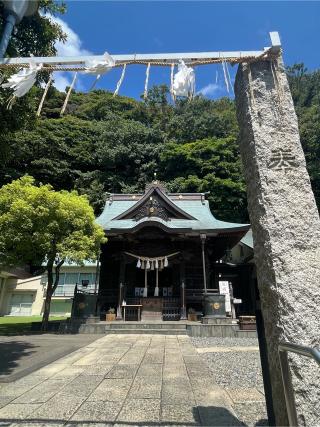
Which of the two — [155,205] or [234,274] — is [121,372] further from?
[234,274]

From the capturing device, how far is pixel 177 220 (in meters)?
17.2

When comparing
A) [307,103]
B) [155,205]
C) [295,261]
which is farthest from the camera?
[307,103]

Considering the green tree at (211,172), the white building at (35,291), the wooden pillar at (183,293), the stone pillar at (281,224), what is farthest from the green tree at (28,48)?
the green tree at (211,172)

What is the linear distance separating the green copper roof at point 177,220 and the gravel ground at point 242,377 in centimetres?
746

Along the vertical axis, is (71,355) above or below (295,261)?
below

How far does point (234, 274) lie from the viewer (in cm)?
2041

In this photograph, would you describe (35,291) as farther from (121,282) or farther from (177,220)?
(177,220)

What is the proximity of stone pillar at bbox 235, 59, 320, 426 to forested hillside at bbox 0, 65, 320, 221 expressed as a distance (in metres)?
26.6

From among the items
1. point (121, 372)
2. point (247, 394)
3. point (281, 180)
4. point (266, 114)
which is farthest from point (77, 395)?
point (266, 114)

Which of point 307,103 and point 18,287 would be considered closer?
point 18,287

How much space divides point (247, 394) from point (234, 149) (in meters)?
31.3

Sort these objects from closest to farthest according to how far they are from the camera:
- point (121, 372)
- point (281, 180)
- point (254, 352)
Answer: point (281, 180), point (121, 372), point (254, 352)

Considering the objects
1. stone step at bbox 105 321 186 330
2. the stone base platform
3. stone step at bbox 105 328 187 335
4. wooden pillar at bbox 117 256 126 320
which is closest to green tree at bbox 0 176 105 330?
the stone base platform

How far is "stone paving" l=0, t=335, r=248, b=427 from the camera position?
309cm
